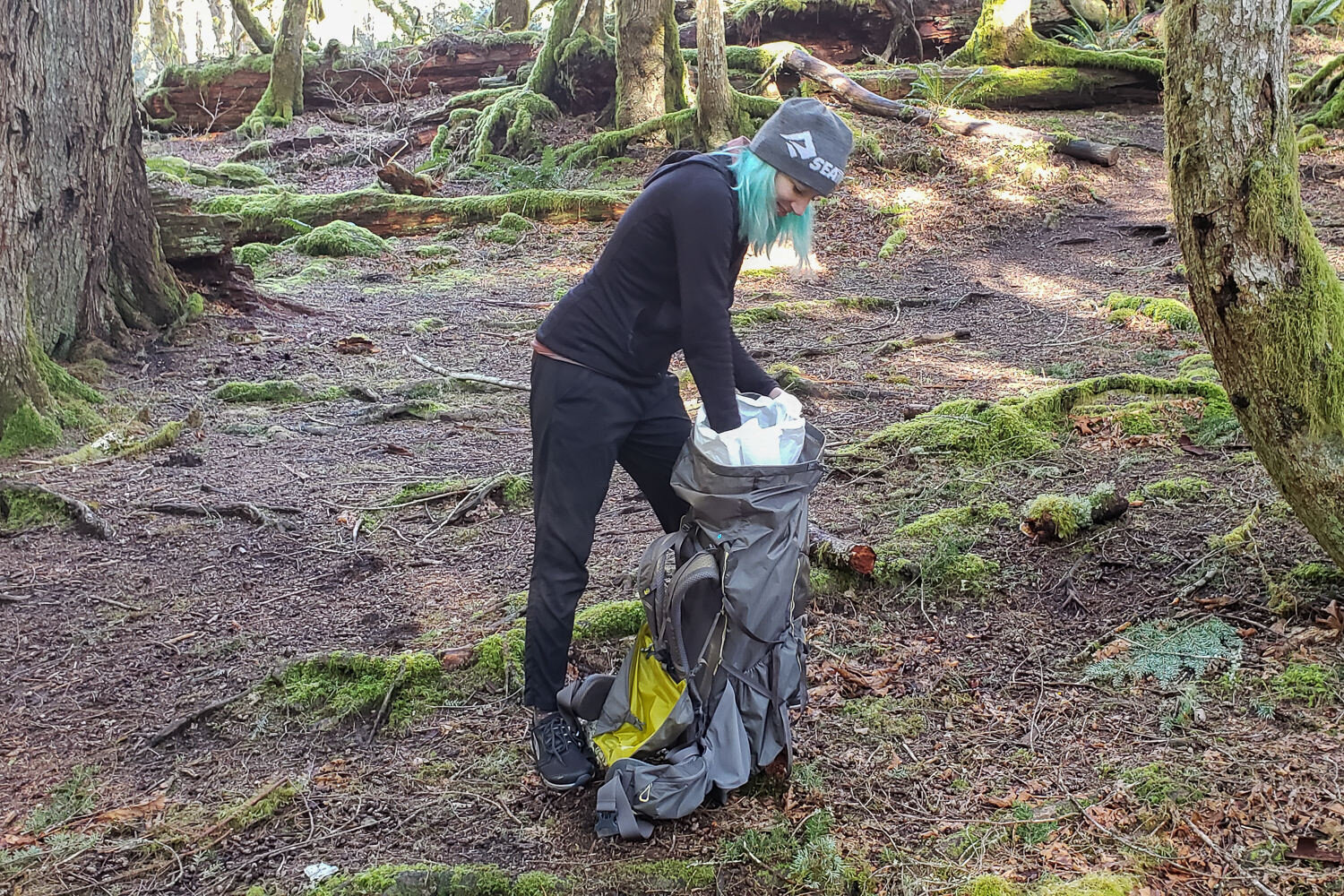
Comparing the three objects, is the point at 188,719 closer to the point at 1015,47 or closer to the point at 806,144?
the point at 806,144

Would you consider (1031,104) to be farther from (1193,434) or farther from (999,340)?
(1193,434)

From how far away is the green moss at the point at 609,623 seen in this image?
13.7ft

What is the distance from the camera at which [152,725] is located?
3.82 m

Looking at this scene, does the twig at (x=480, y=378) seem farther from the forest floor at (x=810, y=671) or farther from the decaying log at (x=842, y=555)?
the decaying log at (x=842, y=555)

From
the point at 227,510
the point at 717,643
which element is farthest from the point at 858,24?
the point at 717,643

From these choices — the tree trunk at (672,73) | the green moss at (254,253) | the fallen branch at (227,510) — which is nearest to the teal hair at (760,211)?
the fallen branch at (227,510)

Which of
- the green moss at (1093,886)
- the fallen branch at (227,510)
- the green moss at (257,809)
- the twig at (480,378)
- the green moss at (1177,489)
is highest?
the green moss at (1177,489)

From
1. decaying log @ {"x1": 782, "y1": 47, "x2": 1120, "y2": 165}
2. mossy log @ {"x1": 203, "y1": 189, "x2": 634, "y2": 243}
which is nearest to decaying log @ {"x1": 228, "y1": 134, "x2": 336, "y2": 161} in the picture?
mossy log @ {"x1": 203, "y1": 189, "x2": 634, "y2": 243}

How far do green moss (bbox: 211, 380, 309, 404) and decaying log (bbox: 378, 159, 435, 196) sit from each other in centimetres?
806

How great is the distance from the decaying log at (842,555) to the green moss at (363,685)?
1.70m

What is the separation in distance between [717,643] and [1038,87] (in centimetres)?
1510

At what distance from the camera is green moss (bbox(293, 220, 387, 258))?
44.2ft

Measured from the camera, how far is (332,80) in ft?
74.0

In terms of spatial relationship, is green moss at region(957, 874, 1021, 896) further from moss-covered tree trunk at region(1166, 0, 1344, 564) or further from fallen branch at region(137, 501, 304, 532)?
fallen branch at region(137, 501, 304, 532)
